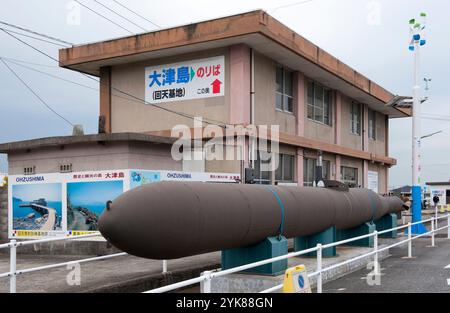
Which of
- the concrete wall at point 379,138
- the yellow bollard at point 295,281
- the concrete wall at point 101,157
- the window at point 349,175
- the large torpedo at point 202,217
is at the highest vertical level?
the concrete wall at point 379,138

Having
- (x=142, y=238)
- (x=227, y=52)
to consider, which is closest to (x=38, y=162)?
(x=227, y=52)

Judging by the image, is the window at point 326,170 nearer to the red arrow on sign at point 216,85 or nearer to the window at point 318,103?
the window at point 318,103

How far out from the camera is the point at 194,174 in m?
15.2

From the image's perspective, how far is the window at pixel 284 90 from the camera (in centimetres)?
2109

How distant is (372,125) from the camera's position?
33906mm

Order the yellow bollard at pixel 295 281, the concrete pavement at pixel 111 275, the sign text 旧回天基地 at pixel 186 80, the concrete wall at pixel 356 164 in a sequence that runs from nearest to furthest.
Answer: the yellow bollard at pixel 295 281, the concrete pavement at pixel 111 275, the sign text 旧回天基地 at pixel 186 80, the concrete wall at pixel 356 164

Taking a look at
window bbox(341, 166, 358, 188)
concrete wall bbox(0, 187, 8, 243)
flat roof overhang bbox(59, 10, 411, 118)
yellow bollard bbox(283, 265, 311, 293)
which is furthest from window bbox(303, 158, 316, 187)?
yellow bollard bbox(283, 265, 311, 293)

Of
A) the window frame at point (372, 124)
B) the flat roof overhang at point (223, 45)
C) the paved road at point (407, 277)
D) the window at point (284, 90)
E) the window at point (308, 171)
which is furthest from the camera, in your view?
the window frame at point (372, 124)

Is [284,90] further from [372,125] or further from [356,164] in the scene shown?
[372,125]

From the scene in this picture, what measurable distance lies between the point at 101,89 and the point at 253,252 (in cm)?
1527

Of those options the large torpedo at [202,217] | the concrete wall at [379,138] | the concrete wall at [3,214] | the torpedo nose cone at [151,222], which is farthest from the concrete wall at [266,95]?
the concrete wall at [379,138]

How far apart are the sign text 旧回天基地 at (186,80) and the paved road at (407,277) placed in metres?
8.99
